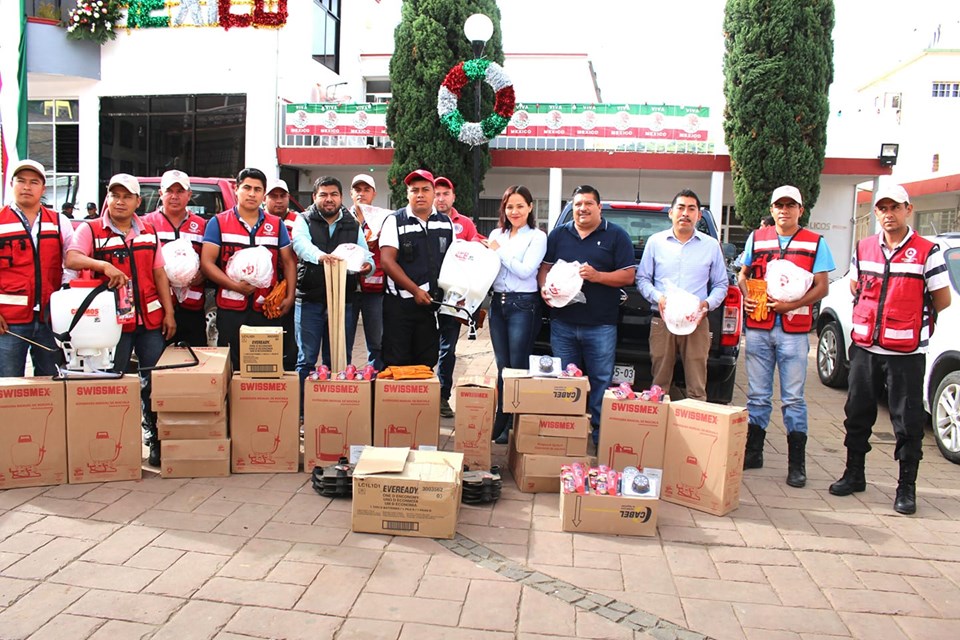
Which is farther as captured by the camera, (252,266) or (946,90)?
(946,90)

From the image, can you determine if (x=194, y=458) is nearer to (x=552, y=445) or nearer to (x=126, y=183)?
(x=126, y=183)

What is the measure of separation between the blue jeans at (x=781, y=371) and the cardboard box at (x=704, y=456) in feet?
2.52

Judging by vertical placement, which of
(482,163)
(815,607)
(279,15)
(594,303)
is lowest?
(815,607)

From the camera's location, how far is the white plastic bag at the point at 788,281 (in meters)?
4.74

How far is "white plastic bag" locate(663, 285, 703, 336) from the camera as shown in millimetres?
4871

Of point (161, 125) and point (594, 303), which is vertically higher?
point (161, 125)

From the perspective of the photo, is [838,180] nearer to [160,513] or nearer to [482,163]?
[482,163]

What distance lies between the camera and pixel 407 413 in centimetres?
463

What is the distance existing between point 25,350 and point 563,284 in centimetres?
347

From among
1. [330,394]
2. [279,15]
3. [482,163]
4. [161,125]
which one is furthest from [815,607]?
[161,125]

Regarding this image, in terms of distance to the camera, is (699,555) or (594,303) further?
(594,303)

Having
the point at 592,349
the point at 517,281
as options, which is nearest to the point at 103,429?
the point at 517,281

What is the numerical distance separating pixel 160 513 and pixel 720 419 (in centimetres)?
317

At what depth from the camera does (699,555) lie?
3.72 m
